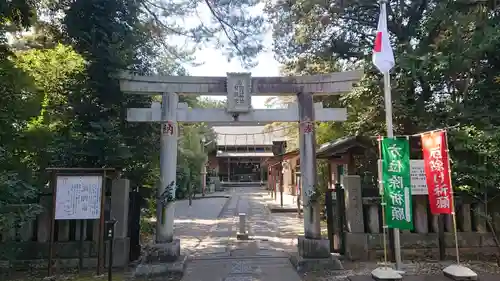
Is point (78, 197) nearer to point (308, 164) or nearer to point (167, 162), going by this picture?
point (167, 162)

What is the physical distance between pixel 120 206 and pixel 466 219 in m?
7.42

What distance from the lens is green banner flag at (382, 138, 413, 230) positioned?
21.0 feet

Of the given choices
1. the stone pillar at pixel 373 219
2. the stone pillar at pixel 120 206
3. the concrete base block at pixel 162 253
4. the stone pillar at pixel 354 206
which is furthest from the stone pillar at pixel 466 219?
the stone pillar at pixel 120 206

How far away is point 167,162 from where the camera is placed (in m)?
7.26

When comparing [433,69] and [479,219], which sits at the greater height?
→ [433,69]

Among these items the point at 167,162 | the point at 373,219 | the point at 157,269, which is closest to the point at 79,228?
the point at 157,269

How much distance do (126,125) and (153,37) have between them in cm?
326

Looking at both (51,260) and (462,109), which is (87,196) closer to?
(51,260)

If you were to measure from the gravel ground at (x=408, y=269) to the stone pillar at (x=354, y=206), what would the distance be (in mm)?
757

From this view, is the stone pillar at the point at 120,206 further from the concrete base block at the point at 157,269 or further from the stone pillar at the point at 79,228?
the concrete base block at the point at 157,269

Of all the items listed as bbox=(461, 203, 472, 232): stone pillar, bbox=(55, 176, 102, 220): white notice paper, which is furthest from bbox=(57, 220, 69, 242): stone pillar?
bbox=(461, 203, 472, 232): stone pillar

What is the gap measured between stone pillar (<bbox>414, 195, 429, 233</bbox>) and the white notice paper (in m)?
6.59

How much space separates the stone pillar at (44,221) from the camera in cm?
688

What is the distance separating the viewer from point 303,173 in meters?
7.38
